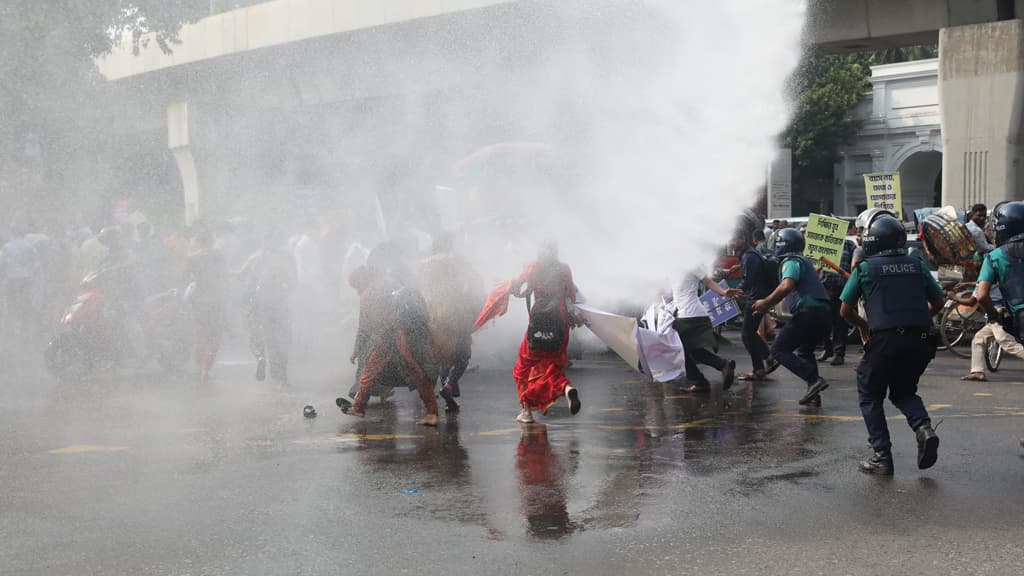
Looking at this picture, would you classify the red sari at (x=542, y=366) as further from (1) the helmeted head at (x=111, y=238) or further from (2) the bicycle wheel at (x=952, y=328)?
(2) the bicycle wheel at (x=952, y=328)

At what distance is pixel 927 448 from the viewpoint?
7086mm

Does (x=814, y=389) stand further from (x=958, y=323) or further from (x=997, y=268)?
(x=958, y=323)

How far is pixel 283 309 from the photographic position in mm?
12969

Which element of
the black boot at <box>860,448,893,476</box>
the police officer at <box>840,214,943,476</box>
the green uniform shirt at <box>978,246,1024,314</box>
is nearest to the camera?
the black boot at <box>860,448,893,476</box>

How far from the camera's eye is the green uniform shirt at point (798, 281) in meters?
10.6

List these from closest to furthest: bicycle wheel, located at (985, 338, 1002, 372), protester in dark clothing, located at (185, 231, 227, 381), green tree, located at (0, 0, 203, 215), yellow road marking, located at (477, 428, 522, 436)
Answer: yellow road marking, located at (477, 428, 522, 436) → bicycle wheel, located at (985, 338, 1002, 372) → protester in dark clothing, located at (185, 231, 227, 381) → green tree, located at (0, 0, 203, 215)

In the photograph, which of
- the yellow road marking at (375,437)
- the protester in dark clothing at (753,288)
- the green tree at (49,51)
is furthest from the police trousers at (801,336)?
the green tree at (49,51)

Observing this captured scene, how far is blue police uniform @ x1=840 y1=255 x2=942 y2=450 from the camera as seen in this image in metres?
7.38

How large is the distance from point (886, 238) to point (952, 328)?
26.6 feet

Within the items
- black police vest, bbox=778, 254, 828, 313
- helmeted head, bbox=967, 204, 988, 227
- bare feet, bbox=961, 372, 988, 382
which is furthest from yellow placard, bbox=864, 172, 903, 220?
black police vest, bbox=778, 254, 828, 313

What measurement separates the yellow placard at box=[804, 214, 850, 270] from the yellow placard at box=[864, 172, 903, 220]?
3470 mm

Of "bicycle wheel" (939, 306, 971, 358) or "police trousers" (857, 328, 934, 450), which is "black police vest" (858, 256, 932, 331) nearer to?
"police trousers" (857, 328, 934, 450)

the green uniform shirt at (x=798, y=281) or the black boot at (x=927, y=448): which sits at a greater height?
the green uniform shirt at (x=798, y=281)

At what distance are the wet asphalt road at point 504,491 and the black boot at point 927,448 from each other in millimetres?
110
